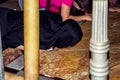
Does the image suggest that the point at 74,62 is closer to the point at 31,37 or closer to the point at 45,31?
the point at 45,31

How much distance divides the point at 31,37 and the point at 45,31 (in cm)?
129

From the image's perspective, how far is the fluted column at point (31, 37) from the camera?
3.11 ft

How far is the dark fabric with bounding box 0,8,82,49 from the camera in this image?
89.0 inches

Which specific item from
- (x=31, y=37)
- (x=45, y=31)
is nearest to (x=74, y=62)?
(x=45, y=31)

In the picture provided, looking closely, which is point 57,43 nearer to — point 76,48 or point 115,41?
point 76,48

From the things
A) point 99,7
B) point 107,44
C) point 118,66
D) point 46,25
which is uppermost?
point 99,7

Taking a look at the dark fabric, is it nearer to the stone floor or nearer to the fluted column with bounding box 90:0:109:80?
the stone floor

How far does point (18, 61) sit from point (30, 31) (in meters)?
1.17

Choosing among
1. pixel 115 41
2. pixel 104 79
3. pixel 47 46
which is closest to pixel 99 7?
pixel 104 79

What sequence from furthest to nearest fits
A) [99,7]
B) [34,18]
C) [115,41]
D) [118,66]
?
1. [115,41]
2. [118,66]
3. [34,18]
4. [99,7]

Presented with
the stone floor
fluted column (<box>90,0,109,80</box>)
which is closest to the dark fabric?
the stone floor

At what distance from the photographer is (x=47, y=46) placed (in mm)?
2271

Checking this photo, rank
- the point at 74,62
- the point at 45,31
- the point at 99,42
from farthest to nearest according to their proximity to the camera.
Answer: the point at 45,31 → the point at 74,62 → the point at 99,42

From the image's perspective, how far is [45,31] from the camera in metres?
2.28
